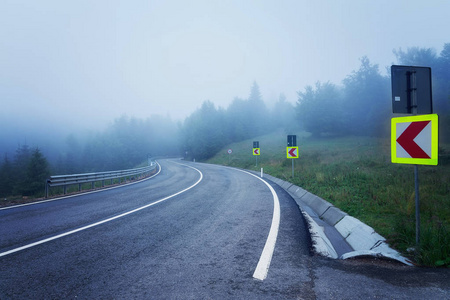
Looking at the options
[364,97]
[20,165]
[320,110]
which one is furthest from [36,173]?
[364,97]

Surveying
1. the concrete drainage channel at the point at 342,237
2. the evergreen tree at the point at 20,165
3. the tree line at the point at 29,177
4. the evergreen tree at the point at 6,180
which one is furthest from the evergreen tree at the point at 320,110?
the evergreen tree at the point at 6,180

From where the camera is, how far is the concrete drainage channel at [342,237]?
11.5ft

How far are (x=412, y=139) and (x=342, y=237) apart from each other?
7.86 ft

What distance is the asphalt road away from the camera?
252 centimetres

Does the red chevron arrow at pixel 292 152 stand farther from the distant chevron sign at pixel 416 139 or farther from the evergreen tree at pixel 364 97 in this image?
the evergreen tree at pixel 364 97

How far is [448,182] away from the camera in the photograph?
27.3 feet

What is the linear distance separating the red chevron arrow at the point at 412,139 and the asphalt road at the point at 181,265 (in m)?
1.79

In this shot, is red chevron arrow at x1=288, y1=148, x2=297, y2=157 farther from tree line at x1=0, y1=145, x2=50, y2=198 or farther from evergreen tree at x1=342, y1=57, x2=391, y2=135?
evergreen tree at x1=342, y1=57, x2=391, y2=135

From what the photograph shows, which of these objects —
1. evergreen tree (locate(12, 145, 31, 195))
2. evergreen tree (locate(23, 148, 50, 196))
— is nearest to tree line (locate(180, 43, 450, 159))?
evergreen tree (locate(23, 148, 50, 196))

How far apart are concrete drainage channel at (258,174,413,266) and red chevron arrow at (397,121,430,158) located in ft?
5.36

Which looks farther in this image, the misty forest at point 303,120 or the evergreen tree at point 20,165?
the evergreen tree at point 20,165

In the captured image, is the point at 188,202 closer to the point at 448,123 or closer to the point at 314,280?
the point at 314,280

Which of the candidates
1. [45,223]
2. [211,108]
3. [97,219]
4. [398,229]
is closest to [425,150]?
[398,229]

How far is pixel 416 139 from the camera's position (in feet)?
12.0
